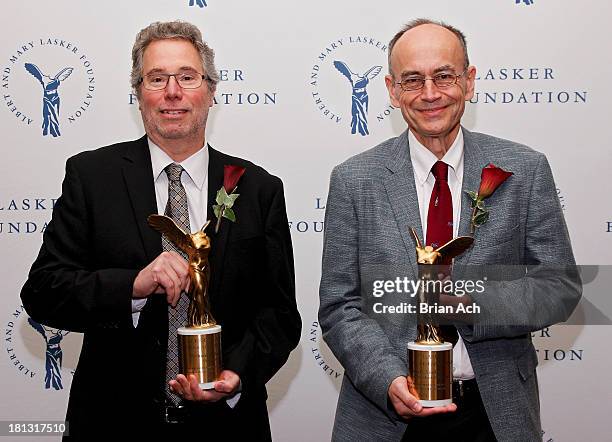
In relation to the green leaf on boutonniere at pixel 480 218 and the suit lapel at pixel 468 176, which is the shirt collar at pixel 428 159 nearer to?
the suit lapel at pixel 468 176

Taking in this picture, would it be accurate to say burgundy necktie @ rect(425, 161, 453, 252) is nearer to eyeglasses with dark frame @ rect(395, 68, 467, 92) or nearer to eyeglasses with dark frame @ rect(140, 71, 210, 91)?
eyeglasses with dark frame @ rect(395, 68, 467, 92)

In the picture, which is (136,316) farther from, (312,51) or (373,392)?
(312,51)

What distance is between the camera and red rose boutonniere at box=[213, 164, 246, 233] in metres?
2.09

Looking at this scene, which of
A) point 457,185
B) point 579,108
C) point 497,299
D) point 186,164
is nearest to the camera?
point 497,299

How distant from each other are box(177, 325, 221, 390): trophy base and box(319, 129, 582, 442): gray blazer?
1.01ft

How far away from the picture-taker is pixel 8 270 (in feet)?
10.9

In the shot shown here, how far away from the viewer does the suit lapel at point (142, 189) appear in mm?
2109

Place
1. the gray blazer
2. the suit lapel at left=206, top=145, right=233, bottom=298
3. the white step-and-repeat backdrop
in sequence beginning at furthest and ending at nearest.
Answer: the white step-and-repeat backdrop, the suit lapel at left=206, top=145, right=233, bottom=298, the gray blazer

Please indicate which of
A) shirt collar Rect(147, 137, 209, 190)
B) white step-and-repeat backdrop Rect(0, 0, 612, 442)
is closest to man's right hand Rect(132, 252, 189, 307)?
shirt collar Rect(147, 137, 209, 190)

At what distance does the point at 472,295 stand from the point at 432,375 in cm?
21

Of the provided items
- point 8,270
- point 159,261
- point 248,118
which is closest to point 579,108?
point 248,118

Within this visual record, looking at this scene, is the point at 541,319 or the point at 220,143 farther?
the point at 220,143

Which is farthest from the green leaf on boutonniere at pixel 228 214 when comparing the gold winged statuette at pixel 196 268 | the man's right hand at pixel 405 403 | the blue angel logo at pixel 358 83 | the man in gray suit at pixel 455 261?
the blue angel logo at pixel 358 83

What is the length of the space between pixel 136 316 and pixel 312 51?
1.57m
